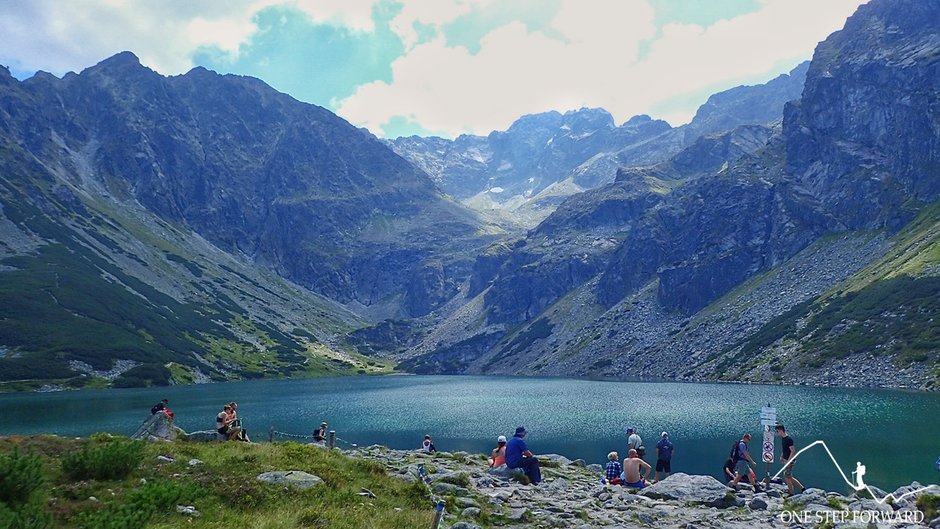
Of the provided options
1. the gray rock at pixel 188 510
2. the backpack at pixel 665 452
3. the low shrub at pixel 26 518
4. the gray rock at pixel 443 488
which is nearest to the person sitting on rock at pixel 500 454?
the gray rock at pixel 443 488

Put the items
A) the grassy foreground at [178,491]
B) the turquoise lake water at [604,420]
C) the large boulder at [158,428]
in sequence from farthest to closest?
the turquoise lake water at [604,420] → the large boulder at [158,428] → the grassy foreground at [178,491]

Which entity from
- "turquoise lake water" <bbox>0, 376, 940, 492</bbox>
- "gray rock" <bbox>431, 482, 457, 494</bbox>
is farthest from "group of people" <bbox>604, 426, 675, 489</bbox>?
"turquoise lake water" <bbox>0, 376, 940, 492</bbox>

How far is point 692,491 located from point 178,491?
1990 centimetres

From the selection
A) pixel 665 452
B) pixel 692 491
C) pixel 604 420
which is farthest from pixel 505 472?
pixel 604 420

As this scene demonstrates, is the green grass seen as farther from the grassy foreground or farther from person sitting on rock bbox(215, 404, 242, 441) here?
the grassy foreground

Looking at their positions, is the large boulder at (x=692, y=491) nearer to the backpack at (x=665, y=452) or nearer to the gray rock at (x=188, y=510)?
the backpack at (x=665, y=452)

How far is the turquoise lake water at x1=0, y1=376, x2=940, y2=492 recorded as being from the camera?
161ft

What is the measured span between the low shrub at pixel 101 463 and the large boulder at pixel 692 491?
2000cm

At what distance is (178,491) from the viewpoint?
15.4 metres

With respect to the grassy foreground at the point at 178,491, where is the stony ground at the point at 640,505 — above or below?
below

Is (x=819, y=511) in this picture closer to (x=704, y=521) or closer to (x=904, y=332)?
(x=704, y=521)

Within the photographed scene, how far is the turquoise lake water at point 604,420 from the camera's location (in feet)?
161

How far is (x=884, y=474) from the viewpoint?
40094 millimetres

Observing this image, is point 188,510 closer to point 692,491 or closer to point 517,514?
point 517,514
